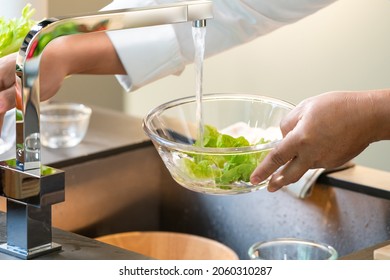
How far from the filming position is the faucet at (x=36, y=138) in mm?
1119

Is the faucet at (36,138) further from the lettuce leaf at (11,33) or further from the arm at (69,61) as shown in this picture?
the lettuce leaf at (11,33)

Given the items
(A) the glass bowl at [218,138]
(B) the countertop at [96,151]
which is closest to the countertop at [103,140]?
(B) the countertop at [96,151]

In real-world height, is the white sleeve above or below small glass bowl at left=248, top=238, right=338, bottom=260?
above

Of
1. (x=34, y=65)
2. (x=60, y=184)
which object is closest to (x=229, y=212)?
(x=60, y=184)

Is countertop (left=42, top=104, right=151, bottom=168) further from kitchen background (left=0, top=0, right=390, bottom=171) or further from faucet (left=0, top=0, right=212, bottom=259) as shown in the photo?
kitchen background (left=0, top=0, right=390, bottom=171)

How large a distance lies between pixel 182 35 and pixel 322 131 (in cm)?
47

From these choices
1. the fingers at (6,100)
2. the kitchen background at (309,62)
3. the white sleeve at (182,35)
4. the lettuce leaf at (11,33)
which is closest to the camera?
the fingers at (6,100)

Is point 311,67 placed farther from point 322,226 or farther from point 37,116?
point 37,116

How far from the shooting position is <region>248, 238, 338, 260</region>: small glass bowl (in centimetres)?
156

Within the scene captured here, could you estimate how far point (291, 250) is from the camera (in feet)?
5.26

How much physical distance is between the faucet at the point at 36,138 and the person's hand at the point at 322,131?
20cm

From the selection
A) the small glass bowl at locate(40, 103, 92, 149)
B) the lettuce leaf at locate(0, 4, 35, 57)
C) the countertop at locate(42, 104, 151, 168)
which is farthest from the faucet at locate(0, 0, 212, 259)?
the small glass bowl at locate(40, 103, 92, 149)

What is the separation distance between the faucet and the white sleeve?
0.39 meters

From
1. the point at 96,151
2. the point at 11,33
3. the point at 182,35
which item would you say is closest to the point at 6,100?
the point at 11,33
